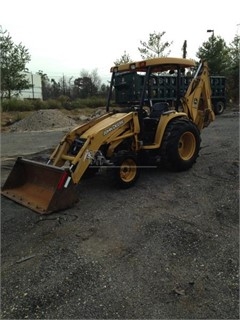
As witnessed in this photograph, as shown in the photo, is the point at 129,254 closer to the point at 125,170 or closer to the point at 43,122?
the point at 125,170

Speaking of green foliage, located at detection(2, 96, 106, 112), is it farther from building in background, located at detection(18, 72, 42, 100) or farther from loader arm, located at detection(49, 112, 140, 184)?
loader arm, located at detection(49, 112, 140, 184)

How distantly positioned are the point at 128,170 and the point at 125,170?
0.07m

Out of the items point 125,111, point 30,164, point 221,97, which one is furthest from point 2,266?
point 221,97

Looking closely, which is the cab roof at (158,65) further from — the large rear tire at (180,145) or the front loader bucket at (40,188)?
the front loader bucket at (40,188)

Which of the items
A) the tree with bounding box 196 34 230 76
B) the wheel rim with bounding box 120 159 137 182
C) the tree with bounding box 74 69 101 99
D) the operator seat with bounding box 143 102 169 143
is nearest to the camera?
the wheel rim with bounding box 120 159 137 182

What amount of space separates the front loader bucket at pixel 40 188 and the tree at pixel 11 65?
20.3m

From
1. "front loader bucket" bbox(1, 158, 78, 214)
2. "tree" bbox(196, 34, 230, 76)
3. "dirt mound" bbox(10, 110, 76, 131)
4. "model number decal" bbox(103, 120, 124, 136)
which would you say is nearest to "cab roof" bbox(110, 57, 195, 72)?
"model number decal" bbox(103, 120, 124, 136)

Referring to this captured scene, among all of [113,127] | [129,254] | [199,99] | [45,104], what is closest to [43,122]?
[45,104]

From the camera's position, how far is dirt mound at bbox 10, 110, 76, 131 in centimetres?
1819

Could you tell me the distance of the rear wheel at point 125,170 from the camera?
5.60m

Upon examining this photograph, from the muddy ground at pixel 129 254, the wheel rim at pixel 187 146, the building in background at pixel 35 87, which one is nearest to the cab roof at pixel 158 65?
the wheel rim at pixel 187 146

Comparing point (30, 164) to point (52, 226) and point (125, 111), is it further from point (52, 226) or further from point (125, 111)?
point (125, 111)

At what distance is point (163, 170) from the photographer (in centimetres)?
682

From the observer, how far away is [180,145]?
6723mm
